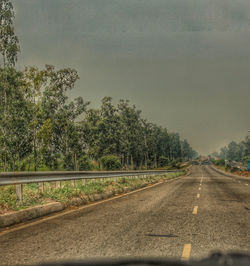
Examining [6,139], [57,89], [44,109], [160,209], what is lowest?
[160,209]

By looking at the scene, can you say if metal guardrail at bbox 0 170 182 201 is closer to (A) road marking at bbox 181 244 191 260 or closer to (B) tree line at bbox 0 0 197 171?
(A) road marking at bbox 181 244 191 260

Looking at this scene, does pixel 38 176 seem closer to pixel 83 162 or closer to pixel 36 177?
pixel 36 177

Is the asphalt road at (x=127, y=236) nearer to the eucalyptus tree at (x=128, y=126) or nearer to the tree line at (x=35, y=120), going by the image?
the tree line at (x=35, y=120)

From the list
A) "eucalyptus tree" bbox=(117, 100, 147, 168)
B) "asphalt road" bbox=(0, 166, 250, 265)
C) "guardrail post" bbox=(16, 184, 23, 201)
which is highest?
"eucalyptus tree" bbox=(117, 100, 147, 168)

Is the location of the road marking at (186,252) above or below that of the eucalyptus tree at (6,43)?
below

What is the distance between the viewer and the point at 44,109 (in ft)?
149

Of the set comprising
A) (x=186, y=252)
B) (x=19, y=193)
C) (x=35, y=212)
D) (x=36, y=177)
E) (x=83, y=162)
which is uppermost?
(x=83, y=162)

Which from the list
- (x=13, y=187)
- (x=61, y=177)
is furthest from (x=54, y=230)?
(x=61, y=177)

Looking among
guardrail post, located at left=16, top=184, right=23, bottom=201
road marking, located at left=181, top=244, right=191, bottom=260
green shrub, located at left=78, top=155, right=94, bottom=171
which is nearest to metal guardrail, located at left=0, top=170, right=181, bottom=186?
guardrail post, located at left=16, top=184, right=23, bottom=201

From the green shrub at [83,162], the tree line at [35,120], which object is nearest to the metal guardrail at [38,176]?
the tree line at [35,120]

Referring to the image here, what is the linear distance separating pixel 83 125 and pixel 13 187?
196 feet

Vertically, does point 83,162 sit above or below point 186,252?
above

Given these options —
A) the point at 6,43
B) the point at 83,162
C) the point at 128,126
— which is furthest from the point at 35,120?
the point at 128,126

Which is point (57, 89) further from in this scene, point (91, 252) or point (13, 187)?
point (91, 252)
